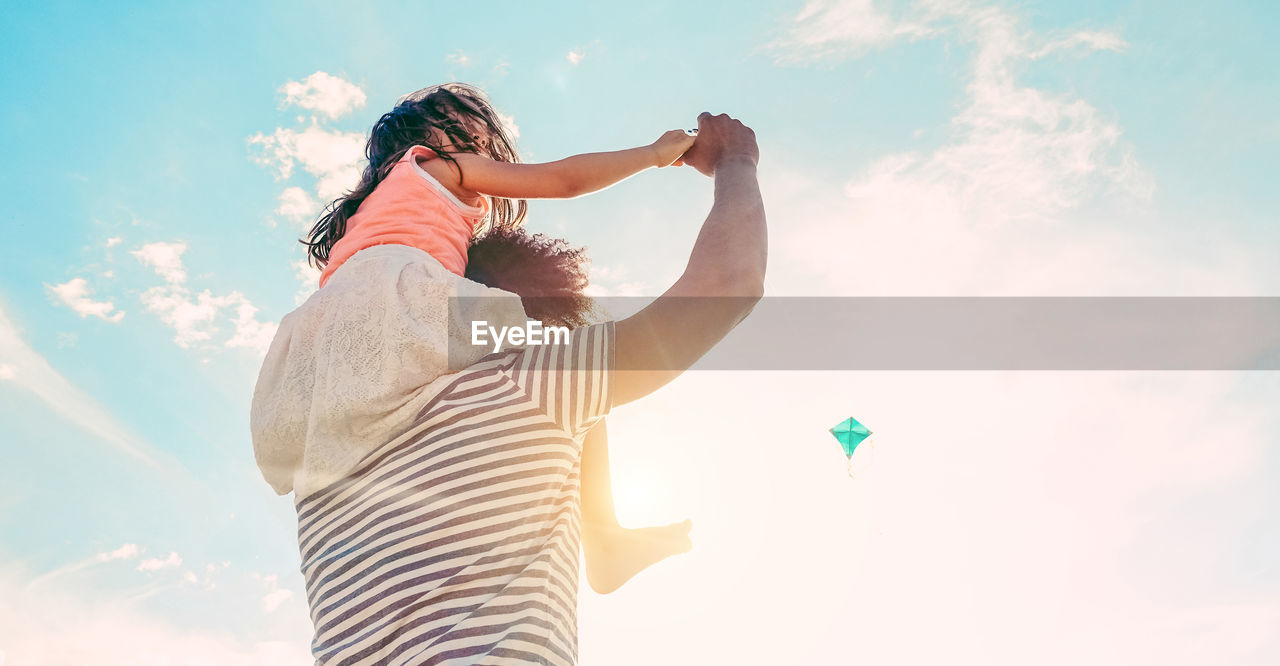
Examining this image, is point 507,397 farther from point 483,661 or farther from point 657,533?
point 657,533

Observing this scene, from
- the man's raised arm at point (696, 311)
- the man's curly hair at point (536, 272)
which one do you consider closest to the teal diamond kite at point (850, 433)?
the man's curly hair at point (536, 272)

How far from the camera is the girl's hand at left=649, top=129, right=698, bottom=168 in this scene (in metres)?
2.17

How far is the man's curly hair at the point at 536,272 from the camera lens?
2490 mm

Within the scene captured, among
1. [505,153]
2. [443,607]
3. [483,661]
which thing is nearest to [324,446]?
[443,607]

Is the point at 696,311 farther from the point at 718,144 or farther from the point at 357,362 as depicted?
the point at 718,144

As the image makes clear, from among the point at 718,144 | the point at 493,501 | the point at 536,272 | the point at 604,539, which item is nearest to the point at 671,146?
the point at 718,144

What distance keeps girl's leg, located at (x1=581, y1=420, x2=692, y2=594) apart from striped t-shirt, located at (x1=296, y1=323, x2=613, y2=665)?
0.73 metres

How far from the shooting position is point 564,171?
2082mm

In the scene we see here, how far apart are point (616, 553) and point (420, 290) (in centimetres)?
95

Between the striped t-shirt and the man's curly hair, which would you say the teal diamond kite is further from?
the striped t-shirt

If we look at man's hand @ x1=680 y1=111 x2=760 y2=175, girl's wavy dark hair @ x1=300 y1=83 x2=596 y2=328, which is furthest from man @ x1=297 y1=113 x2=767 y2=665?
girl's wavy dark hair @ x1=300 y1=83 x2=596 y2=328

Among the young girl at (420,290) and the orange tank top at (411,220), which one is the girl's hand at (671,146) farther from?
the orange tank top at (411,220)

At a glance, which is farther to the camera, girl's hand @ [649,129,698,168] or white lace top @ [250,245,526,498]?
girl's hand @ [649,129,698,168]

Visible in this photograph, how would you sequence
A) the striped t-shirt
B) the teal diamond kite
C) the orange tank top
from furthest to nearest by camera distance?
the teal diamond kite < the orange tank top < the striped t-shirt
